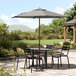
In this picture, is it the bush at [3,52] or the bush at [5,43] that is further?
the bush at [5,43]

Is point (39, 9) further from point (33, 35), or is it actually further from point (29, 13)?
point (33, 35)

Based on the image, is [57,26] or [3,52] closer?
[3,52]

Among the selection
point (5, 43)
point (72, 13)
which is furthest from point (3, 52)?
point (72, 13)

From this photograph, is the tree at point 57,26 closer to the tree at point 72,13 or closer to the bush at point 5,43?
the tree at point 72,13

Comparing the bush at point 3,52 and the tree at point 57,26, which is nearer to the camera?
the bush at point 3,52

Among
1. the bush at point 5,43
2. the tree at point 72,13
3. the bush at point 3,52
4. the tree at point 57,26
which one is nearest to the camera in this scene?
the bush at point 3,52

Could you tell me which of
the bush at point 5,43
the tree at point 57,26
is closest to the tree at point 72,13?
the tree at point 57,26

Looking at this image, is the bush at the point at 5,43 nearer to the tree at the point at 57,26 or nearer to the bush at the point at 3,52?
the bush at the point at 3,52

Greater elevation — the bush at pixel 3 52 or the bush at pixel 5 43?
the bush at pixel 5 43

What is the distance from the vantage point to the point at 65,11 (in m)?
37.4

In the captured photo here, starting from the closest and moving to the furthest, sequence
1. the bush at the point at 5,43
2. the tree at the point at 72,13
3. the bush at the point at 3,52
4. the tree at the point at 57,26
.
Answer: the bush at the point at 3,52 < the bush at the point at 5,43 < the tree at the point at 72,13 < the tree at the point at 57,26

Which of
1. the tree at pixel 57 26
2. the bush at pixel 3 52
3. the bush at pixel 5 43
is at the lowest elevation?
the bush at pixel 3 52

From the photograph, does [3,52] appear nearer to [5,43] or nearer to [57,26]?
[5,43]

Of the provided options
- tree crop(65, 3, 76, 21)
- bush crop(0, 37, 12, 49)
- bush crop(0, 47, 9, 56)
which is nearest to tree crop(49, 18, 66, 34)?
tree crop(65, 3, 76, 21)
